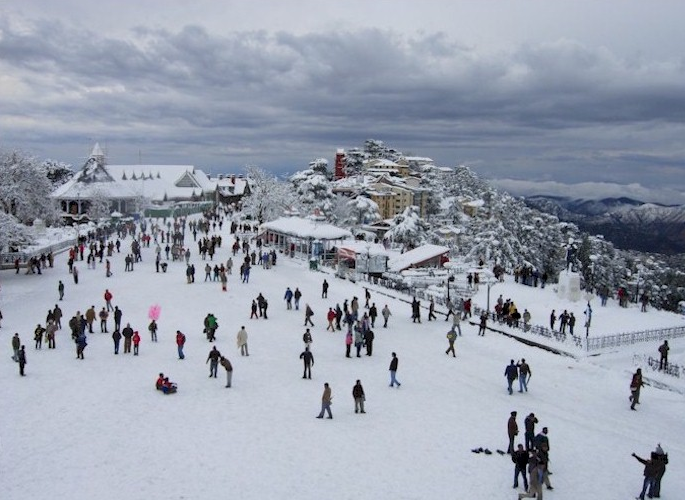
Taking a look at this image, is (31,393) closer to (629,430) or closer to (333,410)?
(333,410)

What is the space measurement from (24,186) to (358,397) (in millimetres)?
40911

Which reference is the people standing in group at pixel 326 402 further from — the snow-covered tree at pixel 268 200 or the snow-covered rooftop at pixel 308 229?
the snow-covered tree at pixel 268 200

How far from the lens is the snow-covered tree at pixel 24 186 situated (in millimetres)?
42906

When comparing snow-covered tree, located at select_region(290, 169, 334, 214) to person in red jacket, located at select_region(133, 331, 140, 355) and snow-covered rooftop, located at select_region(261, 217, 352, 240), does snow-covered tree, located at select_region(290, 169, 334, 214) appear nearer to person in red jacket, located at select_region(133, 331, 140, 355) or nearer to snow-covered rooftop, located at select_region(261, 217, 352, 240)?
snow-covered rooftop, located at select_region(261, 217, 352, 240)

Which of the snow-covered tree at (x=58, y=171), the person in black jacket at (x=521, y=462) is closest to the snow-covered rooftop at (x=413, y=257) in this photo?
the person in black jacket at (x=521, y=462)

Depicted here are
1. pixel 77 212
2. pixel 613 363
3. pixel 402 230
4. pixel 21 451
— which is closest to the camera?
pixel 21 451

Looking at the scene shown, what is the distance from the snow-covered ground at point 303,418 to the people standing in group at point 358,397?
0.24 m

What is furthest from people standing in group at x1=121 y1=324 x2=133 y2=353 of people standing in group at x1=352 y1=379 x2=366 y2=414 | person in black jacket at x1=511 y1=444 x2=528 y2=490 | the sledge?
person in black jacket at x1=511 y1=444 x2=528 y2=490

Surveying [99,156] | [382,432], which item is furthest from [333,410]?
[99,156]

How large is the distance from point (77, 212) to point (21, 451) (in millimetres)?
63940

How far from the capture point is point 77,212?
72.2 m

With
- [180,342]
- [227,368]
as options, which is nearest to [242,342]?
[180,342]

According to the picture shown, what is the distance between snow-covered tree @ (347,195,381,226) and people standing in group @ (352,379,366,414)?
Answer: 191 feet

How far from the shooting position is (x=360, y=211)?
7575 cm
